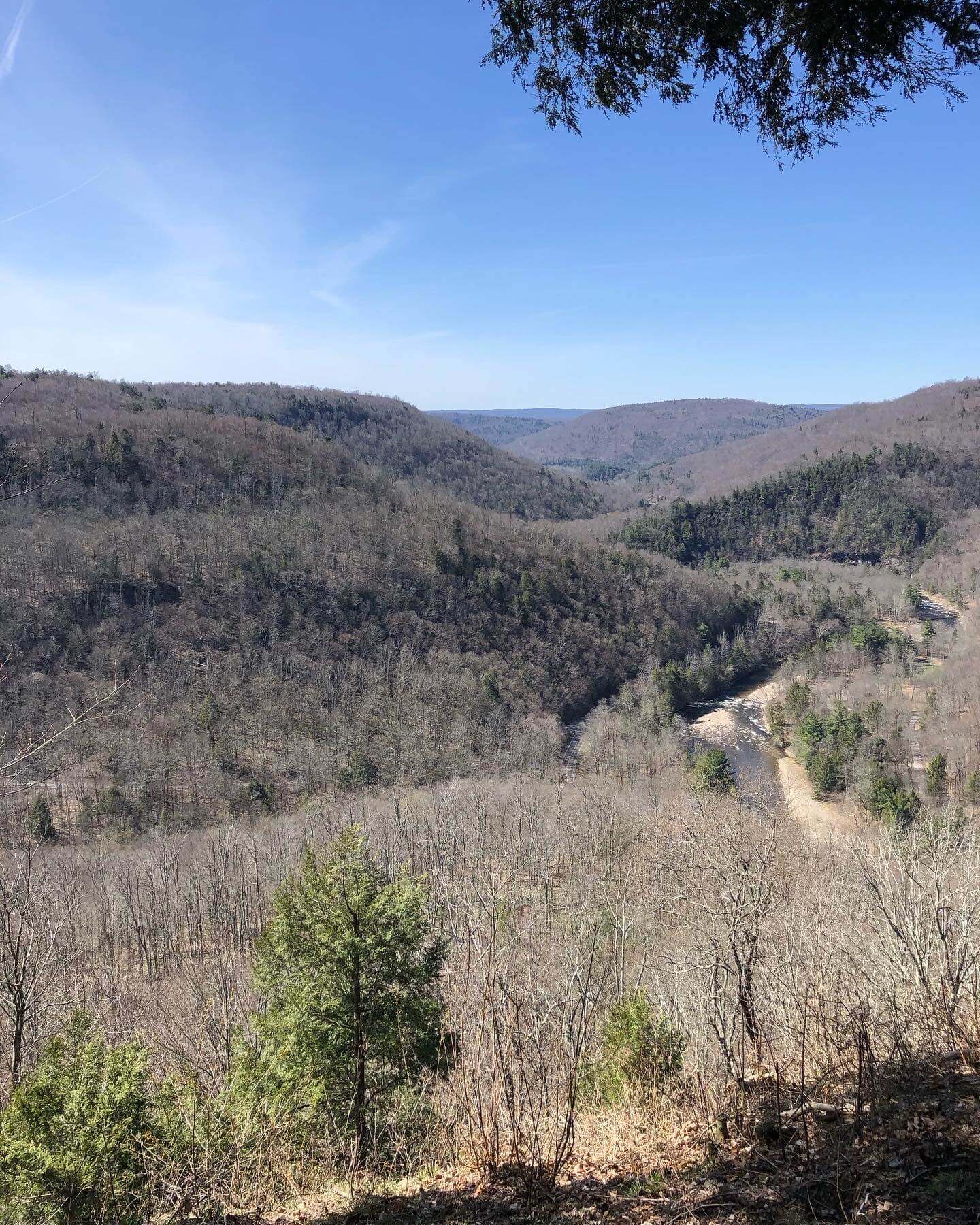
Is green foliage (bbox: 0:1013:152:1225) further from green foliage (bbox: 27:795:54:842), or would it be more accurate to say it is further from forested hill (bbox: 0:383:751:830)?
forested hill (bbox: 0:383:751:830)

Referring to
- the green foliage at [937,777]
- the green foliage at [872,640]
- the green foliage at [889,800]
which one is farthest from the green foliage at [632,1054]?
the green foliage at [872,640]

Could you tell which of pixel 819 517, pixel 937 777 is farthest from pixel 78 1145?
pixel 819 517

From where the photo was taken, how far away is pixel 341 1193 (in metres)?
5.73

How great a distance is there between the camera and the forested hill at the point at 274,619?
6141 cm

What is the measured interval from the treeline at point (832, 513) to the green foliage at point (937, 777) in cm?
9222

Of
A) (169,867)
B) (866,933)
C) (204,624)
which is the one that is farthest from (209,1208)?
(204,624)

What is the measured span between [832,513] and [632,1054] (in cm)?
16115

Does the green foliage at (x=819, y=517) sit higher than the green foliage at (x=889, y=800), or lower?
higher

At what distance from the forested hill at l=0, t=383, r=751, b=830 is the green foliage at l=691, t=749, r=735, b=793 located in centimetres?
1801

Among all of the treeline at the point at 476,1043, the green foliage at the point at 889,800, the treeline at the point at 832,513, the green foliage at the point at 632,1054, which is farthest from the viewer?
the treeline at the point at 832,513

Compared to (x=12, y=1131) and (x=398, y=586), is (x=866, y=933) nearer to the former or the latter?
(x=12, y=1131)

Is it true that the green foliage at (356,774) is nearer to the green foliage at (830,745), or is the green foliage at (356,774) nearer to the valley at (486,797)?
the valley at (486,797)

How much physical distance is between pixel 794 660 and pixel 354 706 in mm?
57557

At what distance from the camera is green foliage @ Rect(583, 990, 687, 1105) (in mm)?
7419
